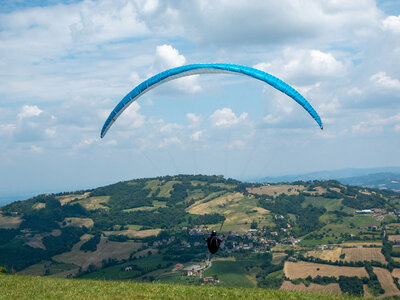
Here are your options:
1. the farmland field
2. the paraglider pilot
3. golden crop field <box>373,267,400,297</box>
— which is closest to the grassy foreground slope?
the paraglider pilot

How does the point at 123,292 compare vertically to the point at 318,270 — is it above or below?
above

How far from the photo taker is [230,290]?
1588 centimetres

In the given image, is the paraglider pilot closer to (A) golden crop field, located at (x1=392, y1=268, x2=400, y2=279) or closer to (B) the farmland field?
(B) the farmland field

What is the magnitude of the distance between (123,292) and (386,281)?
484 feet

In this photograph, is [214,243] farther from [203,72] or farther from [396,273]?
[396,273]

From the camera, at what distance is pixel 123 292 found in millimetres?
15484

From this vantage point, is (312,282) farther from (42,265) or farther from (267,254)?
(42,265)

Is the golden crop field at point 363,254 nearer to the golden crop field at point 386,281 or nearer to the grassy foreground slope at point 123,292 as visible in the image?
the golden crop field at point 386,281

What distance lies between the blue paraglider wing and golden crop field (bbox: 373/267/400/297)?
125 meters

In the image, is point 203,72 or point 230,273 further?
point 230,273

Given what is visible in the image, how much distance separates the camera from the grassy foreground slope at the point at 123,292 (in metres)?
14.7

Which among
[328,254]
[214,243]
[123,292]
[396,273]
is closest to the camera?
[123,292]

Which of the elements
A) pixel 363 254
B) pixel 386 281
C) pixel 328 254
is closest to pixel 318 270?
pixel 328 254

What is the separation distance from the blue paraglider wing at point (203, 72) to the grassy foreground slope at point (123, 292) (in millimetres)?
13153
